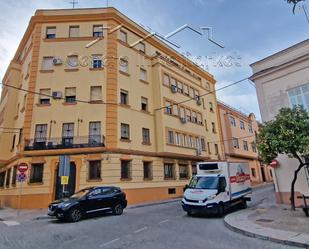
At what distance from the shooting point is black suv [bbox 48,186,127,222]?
36.1 feet

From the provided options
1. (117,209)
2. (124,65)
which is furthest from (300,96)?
(124,65)

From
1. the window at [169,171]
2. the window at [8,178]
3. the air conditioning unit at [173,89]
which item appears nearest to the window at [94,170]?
the window at [169,171]

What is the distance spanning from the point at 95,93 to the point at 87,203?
10.8 metres

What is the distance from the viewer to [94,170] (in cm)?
1791

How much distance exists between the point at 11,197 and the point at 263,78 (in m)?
21.3

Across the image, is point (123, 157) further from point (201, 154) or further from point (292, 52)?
point (292, 52)

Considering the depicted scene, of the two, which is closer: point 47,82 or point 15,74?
point 47,82

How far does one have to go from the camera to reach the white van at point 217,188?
11234 millimetres

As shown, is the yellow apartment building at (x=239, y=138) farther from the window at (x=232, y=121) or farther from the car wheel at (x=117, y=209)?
the car wheel at (x=117, y=209)

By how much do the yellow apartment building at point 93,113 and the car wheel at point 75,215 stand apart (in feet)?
20.0

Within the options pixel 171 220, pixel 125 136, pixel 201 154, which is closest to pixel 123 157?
pixel 125 136

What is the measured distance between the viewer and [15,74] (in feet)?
80.6

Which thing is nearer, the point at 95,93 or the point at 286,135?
the point at 286,135

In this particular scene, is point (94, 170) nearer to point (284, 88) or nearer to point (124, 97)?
point (124, 97)
